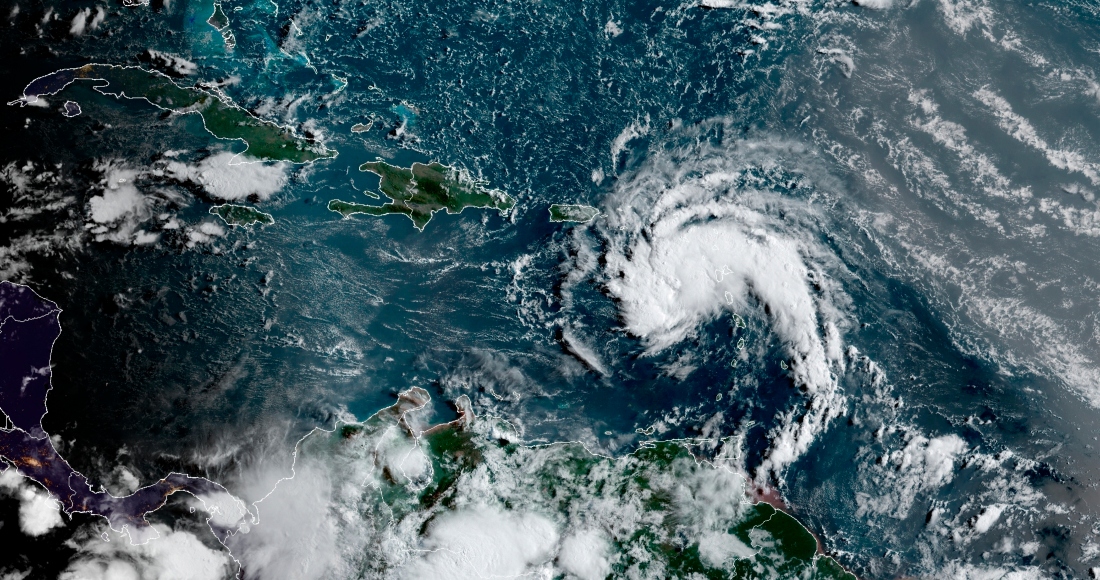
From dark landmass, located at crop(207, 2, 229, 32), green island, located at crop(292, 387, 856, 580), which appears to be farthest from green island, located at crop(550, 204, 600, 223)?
dark landmass, located at crop(207, 2, 229, 32)

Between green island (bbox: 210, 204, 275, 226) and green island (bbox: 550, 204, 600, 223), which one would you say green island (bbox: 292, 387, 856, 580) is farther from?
green island (bbox: 210, 204, 275, 226)

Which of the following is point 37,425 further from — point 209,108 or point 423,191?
point 423,191

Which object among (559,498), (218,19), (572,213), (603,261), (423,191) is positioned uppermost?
(218,19)

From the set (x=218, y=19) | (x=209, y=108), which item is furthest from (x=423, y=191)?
(x=218, y=19)

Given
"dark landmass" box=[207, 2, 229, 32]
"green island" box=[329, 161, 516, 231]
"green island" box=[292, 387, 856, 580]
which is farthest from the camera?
"dark landmass" box=[207, 2, 229, 32]

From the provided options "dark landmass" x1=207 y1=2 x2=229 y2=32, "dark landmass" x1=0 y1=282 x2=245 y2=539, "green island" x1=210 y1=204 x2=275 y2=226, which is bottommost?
"dark landmass" x1=0 y1=282 x2=245 y2=539

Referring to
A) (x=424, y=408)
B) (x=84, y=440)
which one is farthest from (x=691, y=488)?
(x=84, y=440)

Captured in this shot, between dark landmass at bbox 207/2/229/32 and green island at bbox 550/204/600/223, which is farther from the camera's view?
dark landmass at bbox 207/2/229/32
